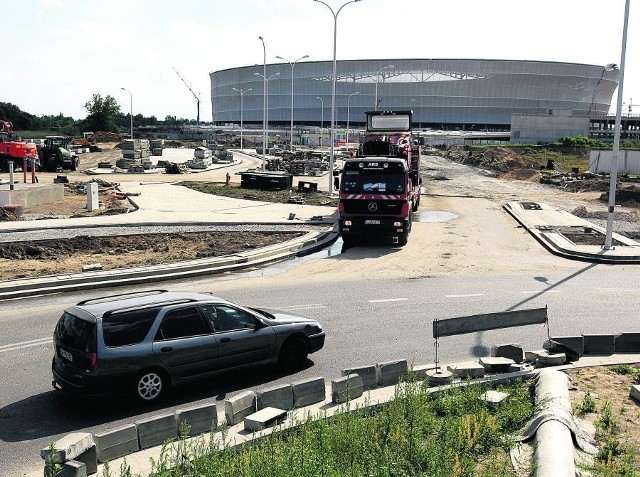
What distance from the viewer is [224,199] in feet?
126

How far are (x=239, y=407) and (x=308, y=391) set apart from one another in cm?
108

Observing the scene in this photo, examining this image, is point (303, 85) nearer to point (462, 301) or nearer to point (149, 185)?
point (149, 185)

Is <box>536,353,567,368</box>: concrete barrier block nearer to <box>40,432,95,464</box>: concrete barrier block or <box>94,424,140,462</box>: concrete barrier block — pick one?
<box>94,424,140,462</box>: concrete barrier block

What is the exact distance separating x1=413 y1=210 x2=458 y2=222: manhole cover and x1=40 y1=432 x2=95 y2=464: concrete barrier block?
1019 inches

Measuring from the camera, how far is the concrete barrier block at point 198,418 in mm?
7898

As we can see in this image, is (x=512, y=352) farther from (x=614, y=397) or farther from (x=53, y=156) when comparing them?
(x=53, y=156)

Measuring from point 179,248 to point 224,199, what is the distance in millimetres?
15643

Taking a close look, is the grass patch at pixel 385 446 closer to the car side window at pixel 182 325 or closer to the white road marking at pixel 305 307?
the car side window at pixel 182 325

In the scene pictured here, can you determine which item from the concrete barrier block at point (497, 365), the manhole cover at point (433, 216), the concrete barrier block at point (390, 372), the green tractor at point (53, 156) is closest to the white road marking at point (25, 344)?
the concrete barrier block at point (390, 372)

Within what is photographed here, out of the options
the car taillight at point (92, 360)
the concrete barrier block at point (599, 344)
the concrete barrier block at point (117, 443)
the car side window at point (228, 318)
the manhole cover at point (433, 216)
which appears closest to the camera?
the concrete barrier block at point (117, 443)

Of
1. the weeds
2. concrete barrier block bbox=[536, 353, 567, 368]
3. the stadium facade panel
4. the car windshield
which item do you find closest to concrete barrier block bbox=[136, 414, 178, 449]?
the car windshield

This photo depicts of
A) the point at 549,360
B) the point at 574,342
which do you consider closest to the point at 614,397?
the point at 549,360

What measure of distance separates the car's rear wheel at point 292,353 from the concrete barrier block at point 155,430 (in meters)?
3.34

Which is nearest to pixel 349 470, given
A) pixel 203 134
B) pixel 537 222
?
pixel 537 222
